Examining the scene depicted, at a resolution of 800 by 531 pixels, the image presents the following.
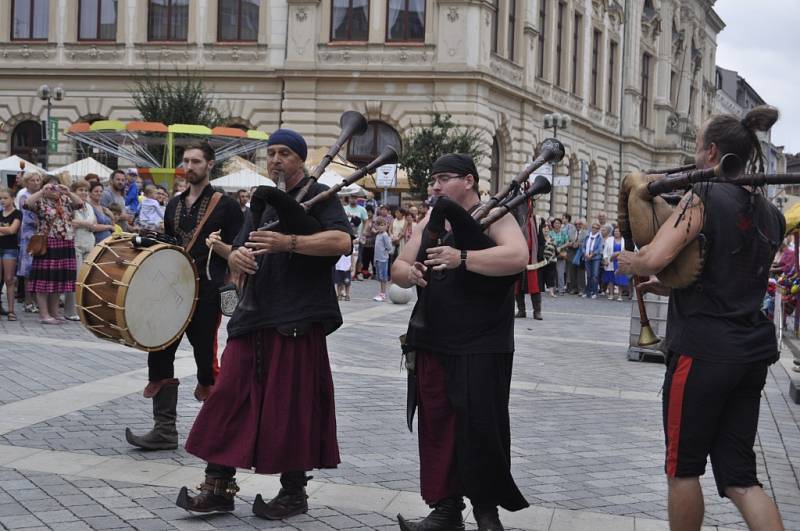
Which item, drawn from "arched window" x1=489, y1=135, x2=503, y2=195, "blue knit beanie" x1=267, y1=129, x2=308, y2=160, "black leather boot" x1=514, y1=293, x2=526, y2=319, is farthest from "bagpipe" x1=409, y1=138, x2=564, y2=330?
"arched window" x1=489, y1=135, x2=503, y2=195

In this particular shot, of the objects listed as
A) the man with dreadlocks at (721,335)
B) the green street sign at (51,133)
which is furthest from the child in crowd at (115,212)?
the green street sign at (51,133)

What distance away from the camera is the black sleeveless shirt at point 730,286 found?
4.23 m

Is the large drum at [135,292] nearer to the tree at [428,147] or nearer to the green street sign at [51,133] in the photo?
the tree at [428,147]

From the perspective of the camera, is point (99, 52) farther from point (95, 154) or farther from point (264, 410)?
point (264, 410)

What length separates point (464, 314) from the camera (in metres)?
5.09

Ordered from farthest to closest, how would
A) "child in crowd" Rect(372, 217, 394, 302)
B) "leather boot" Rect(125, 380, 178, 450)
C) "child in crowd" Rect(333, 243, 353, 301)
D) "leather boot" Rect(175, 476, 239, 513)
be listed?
"child in crowd" Rect(372, 217, 394, 302), "child in crowd" Rect(333, 243, 353, 301), "leather boot" Rect(125, 380, 178, 450), "leather boot" Rect(175, 476, 239, 513)

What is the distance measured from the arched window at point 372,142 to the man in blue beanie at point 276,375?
96.8ft

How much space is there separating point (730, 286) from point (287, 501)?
8.08 feet

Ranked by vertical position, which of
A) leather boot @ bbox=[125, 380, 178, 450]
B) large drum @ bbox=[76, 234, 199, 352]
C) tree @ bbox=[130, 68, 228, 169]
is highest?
tree @ bbox=[130, 68, 228, 169]

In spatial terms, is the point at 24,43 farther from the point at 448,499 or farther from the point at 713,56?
the point at 713,56

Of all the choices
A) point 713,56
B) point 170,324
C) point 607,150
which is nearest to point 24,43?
point 607,150

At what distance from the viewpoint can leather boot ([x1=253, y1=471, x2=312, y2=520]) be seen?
212 inches

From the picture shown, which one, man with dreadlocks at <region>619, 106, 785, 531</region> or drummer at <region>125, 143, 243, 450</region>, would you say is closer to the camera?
man with dreadlocks at <region>619, 106, 785, 531</region>

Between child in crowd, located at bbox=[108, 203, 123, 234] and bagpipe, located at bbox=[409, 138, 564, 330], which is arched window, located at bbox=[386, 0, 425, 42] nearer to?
child in crowd, located at bbox=[108, 203, 123, 234]
